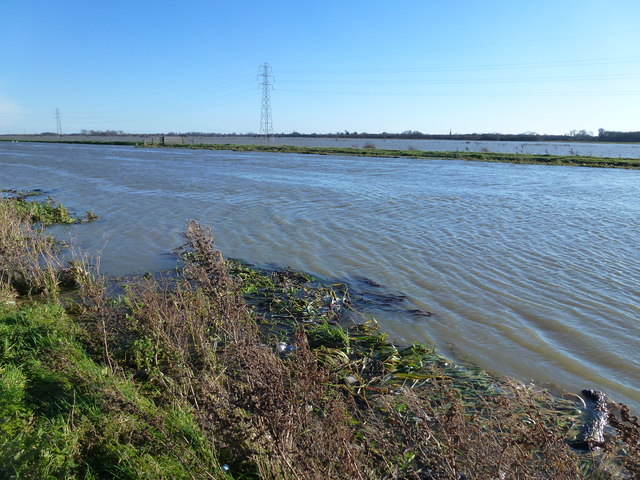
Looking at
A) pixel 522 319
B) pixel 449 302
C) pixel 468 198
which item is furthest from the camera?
pixel 468 198

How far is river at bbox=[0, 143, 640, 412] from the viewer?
6.13 metres

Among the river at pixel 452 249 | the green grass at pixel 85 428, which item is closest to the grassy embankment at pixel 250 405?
the green grass at pixel 85 428

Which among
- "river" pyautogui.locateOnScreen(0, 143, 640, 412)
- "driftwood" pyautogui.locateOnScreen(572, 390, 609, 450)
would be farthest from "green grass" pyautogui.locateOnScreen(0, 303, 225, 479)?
"river" pyautogui.locateOnScreen(0, 143, 640, 412)

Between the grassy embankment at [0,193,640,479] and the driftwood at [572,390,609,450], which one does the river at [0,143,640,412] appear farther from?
the grassy embankment at [0,193,640,479]

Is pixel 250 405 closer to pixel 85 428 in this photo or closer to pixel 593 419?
pixel 85 428

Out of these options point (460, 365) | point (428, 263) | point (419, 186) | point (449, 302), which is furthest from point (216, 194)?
point (460, 365)

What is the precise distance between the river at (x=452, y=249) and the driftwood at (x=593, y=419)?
254 mm

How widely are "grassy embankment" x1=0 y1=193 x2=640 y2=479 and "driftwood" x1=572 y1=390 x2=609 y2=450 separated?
106mm

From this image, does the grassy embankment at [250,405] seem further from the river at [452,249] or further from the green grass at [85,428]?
the river at [452,249]

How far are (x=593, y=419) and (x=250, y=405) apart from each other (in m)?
3.63

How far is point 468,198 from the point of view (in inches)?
756

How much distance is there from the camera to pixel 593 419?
4.50m

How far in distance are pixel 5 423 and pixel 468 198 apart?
18.3m

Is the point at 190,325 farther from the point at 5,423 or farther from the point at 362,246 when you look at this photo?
the point at 362,246
